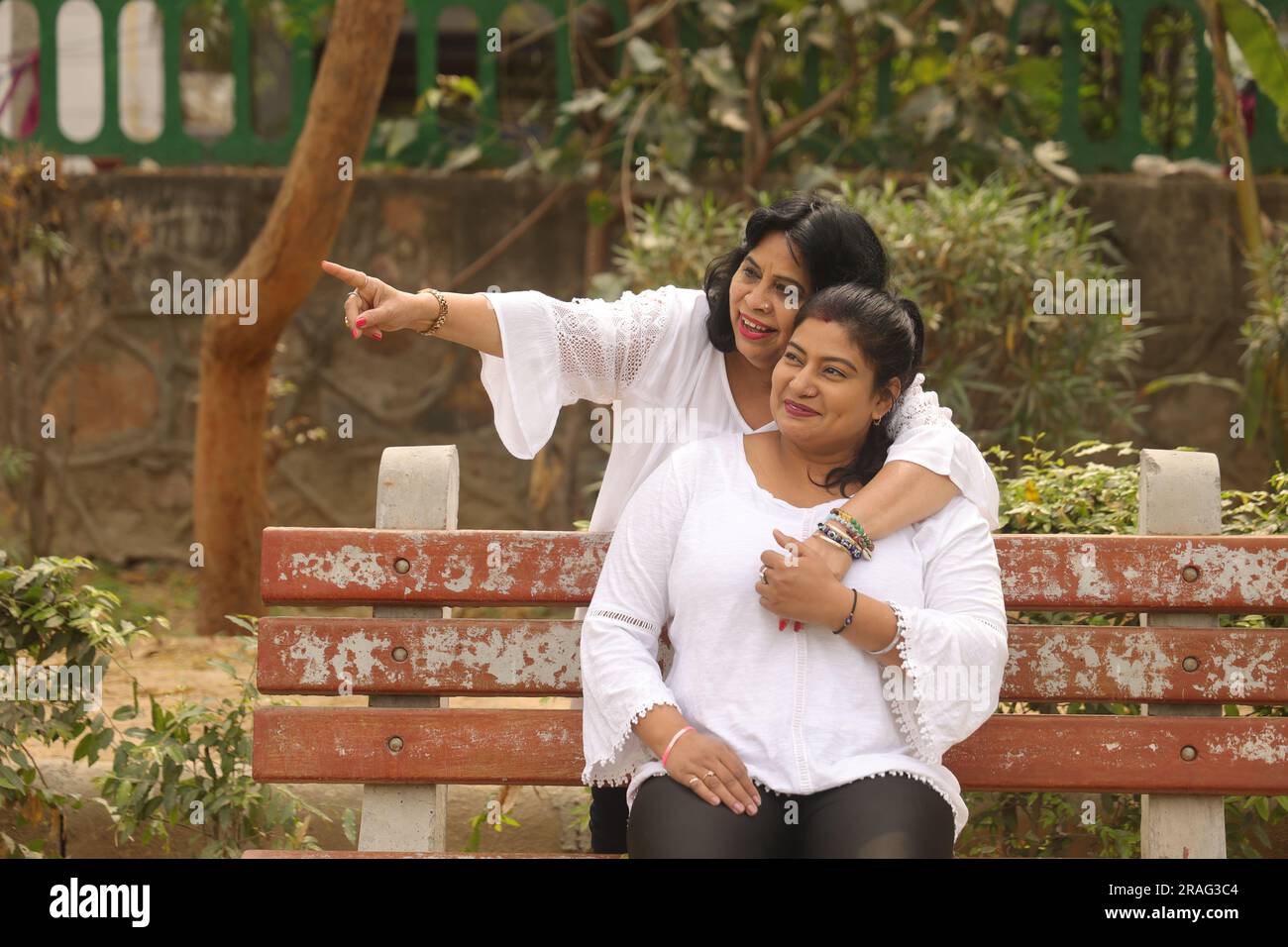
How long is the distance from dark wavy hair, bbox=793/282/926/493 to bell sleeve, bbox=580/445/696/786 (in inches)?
12.7

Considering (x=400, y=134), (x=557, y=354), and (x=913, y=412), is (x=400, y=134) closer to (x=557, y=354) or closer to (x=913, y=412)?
(x=557, y=354)

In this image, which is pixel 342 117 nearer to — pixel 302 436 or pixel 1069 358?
pixel 302 436

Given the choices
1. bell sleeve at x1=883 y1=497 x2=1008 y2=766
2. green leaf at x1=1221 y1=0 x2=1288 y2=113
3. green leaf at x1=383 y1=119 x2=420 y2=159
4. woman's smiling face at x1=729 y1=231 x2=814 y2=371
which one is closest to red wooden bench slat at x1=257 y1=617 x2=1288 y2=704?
bell sleeve at x1=883 y1=497 x2=1008 y2=766

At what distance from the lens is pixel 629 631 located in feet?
9.35

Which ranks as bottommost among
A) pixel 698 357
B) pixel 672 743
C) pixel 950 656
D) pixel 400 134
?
pixel 672 743

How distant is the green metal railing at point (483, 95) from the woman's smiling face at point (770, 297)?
428 cm

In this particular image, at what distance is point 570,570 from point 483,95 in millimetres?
4763

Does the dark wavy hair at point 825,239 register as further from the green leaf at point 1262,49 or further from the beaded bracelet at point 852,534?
the green leaf at point 1262,49

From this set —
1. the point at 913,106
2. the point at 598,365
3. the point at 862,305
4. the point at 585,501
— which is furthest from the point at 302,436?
the point at 862,305

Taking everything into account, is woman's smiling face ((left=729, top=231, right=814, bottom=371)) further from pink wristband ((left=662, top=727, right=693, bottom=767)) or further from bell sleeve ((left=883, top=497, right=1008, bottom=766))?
pink wristband ((left=662, top=727, right=693, bottom=767))

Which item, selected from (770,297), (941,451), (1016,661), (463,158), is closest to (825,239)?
(770,297)

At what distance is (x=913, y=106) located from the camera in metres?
6.94

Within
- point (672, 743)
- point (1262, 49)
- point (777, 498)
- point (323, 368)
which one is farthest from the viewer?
point (323, 368)

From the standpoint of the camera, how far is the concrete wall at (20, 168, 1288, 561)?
7102mm
